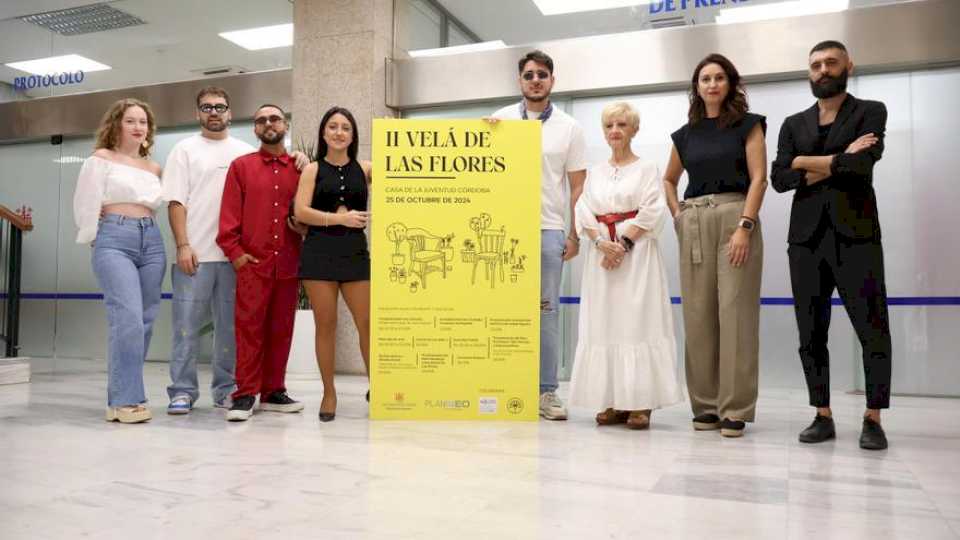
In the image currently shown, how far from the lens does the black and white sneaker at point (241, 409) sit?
3.78m

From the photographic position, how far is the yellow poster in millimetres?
3777

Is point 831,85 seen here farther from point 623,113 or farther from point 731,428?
point 731,428

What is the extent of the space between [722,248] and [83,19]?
24.2 feet

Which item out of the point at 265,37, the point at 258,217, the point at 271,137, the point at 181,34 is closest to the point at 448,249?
the point at 258,217

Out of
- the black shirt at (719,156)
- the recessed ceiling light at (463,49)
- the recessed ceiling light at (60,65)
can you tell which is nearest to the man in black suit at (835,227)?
the black shirt at (719,156)

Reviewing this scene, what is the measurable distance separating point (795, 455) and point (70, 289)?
299 inches

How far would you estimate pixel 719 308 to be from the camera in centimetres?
351

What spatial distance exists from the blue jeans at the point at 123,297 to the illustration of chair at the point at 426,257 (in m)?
1.34

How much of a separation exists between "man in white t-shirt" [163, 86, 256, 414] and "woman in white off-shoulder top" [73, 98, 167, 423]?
15cm

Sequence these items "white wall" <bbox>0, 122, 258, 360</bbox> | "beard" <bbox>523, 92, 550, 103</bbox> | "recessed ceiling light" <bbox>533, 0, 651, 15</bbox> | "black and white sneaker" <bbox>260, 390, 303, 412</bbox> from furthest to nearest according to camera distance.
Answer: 1. "white wall" <bbox>0, 122, 258, 360</bbox>
2. "recessed ceiling light" <bbox>533, 0, 651, 15</bbox>
3. "black and white sneaker" <bbox>260, 390, 303, 412</bbox>
4. "beard" <bbox>523, 92, 550, 103</bbox>

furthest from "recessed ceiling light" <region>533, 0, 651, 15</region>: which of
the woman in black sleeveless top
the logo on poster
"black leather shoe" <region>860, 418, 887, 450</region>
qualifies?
"black leather shoe" <region>860, 418, 887, 450</region>

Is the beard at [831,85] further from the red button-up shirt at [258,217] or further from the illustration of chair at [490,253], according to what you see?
the red button-up shirt at [258,217]

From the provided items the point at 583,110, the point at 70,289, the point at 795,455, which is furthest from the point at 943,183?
the point at 70,289

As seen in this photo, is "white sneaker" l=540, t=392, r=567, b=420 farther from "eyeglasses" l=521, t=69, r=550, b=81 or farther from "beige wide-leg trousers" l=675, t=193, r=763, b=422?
"eyeglasses" l=521, t=69, r=550, b=81
